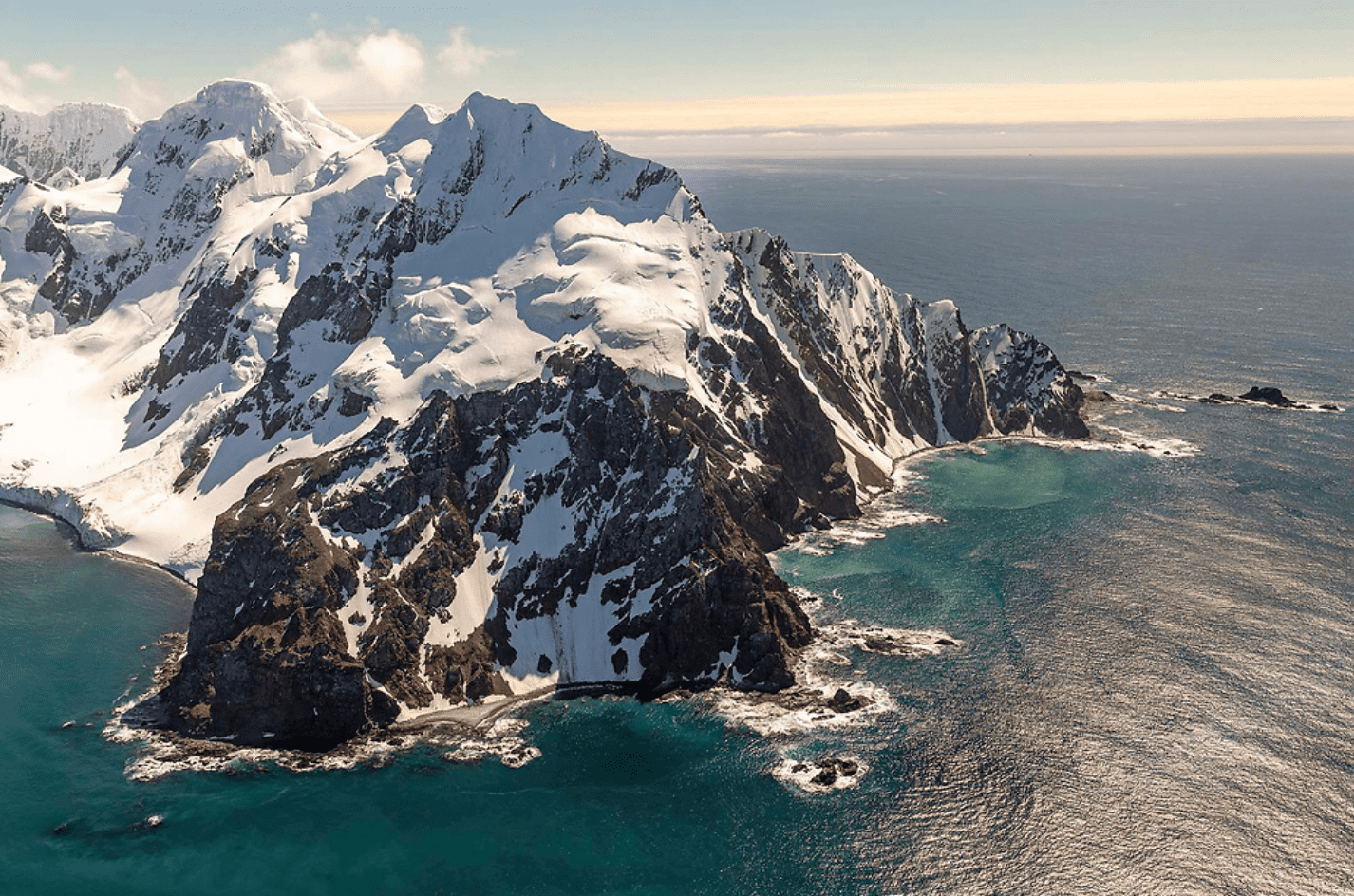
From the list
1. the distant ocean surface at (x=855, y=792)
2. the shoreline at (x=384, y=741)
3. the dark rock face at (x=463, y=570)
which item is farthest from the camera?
the dark rock face at (x=463, y=570)

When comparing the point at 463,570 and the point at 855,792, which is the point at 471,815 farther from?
the point at 463,570

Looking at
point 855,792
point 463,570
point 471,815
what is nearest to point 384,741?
point 471,815

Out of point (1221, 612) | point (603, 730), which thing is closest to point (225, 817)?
point (603, 730)

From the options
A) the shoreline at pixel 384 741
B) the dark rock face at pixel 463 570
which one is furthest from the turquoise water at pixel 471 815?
the dark rock face at pixel 463 570

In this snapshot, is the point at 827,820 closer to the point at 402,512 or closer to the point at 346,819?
the point at 346,819

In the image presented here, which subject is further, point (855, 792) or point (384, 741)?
point (384, 741)

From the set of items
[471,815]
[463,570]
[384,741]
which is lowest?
[471,815]

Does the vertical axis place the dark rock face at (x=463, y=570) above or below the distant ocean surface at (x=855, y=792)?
above

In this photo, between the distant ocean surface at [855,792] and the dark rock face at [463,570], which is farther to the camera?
the dark rock face at [463,570]

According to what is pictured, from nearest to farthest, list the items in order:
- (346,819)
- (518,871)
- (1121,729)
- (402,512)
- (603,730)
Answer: (518,871)
(346,819)
(1121,729)
(603,730)
(402,512)

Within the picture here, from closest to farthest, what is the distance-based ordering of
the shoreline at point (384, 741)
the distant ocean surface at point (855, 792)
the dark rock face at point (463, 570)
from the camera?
the distant ocean surface at point (855, 792)
the shoreline at point (384, 741)
the dark rock face at point (463, 570)

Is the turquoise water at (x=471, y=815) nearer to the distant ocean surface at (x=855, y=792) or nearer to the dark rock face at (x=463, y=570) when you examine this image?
the distant ocean surface at (x=855, y=792)
